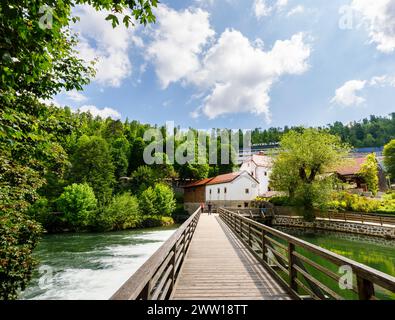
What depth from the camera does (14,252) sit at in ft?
19.9

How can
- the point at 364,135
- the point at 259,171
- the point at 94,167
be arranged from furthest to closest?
the point at 364,135 < the point at 259,171 < the point at 94,167

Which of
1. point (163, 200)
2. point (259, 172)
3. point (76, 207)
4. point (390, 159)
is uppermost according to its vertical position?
point (390, 159)

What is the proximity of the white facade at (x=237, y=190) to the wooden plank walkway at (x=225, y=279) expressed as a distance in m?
33.0

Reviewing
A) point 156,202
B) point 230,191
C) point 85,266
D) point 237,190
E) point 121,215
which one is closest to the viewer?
point 85,266

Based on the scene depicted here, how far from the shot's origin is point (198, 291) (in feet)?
14.8

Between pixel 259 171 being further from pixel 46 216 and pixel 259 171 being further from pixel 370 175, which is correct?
pixel 46 216

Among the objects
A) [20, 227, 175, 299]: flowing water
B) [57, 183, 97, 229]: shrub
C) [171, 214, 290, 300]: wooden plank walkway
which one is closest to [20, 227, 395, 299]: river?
[20, 227, 175, 299]: flowing water

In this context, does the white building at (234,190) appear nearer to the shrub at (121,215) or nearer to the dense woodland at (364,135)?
the shrub at (121,215)

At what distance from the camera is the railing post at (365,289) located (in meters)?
2.42

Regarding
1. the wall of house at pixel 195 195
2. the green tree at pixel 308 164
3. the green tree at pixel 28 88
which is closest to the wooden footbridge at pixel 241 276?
the green tree at pixel 28 88

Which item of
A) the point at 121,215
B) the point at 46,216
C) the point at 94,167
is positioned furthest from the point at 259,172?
the point at 46,216

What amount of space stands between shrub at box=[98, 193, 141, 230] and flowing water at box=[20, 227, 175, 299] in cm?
705

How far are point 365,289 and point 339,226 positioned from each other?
82.5 ft
